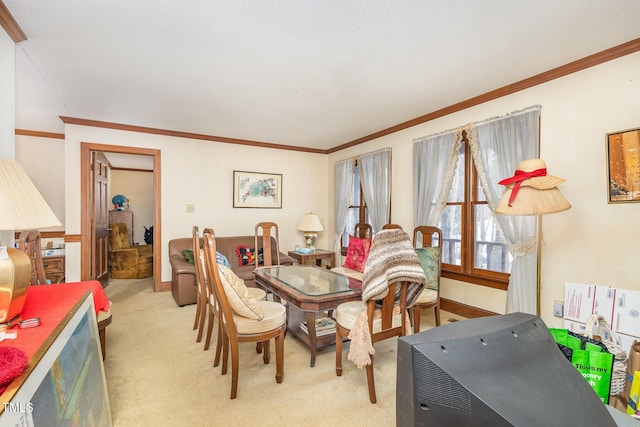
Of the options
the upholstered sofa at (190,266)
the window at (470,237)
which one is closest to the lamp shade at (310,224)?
the upholstered sofa at (190,266)

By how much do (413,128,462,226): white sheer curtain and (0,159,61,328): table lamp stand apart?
3383 millimetres

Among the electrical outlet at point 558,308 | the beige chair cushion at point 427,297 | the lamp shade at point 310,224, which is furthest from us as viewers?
the lamp shade at point 310,224

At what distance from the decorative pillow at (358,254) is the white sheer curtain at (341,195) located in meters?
1.28

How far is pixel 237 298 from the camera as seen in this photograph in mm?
1880

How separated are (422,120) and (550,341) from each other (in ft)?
11.1

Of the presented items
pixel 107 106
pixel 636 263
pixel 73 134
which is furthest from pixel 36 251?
pixel 636 263

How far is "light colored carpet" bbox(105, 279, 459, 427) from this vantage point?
1.71 meters

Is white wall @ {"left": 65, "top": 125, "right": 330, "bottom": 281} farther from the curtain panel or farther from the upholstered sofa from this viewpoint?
the curtain panel

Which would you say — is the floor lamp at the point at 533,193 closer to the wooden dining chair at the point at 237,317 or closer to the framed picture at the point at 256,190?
the wooden dining chair at the point at 237,317

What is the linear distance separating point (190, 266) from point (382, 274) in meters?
2.77

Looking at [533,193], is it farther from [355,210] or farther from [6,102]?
[6,102]

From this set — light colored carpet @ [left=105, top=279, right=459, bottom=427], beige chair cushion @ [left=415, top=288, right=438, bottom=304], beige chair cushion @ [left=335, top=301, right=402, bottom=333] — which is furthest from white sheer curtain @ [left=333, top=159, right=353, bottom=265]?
beige chair cushion @ [left=335, top=301, right=402, bottom=333]

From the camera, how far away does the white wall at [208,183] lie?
153 inches

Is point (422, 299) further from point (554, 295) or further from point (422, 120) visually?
point (422, 120)
